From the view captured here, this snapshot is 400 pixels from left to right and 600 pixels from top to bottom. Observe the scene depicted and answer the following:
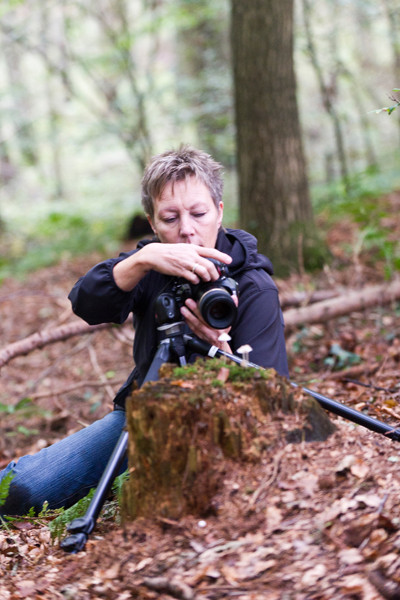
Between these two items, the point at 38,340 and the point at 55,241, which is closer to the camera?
the point at 38,340

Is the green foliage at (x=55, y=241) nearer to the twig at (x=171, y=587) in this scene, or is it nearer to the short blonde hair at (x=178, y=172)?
the short blonde hair at (x=178, y=172)

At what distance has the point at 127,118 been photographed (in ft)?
39.8

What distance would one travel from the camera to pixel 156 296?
9.94ft

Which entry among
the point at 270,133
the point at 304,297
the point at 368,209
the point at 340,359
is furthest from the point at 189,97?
the point at 340,359

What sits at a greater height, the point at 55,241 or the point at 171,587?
the point at 55,241

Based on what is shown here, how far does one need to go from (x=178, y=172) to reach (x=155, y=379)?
1.11 m

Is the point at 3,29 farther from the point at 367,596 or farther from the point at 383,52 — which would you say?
the point at 383,52

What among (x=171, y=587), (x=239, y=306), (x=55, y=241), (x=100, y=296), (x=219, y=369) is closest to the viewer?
(x=171, y=587)

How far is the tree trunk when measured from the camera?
6109mm

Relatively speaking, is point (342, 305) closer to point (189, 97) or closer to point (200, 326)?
point (200, 326)

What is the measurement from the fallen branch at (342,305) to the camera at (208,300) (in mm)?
2824

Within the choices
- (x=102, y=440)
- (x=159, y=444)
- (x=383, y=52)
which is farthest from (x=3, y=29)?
(x=383, y=52)

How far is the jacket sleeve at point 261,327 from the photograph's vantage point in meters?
2.87

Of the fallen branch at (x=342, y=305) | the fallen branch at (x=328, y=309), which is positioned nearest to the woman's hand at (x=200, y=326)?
the fallen branch at (x=328, y=309)
